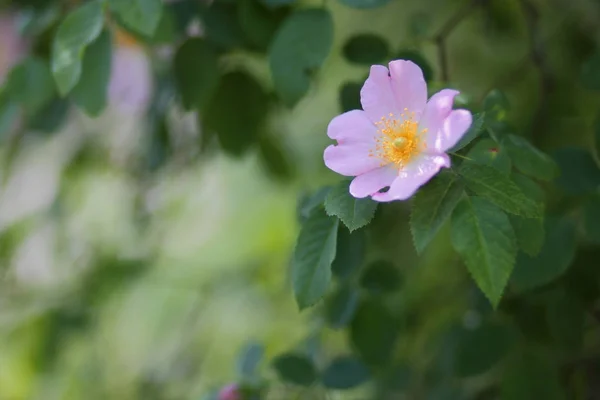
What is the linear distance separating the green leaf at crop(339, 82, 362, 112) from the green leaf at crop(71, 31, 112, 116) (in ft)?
0.71

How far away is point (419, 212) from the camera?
45 cm

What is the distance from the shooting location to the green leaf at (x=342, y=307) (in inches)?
28.9

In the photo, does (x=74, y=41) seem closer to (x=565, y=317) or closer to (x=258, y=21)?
(x=258, y=21)

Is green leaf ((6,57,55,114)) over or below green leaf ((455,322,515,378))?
over

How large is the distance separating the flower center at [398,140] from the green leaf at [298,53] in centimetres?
15

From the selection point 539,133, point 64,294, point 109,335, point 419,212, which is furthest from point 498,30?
point 109,335

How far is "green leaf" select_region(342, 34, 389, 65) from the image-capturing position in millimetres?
686

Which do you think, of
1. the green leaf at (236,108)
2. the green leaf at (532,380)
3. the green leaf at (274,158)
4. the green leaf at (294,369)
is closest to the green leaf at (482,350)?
the green leaf at (532,380)

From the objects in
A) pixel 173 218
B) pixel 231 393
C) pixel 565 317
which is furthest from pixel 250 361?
pixel 173 218

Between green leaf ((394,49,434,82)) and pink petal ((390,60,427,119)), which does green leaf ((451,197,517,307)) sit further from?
green leaf ((394,49,434,82))

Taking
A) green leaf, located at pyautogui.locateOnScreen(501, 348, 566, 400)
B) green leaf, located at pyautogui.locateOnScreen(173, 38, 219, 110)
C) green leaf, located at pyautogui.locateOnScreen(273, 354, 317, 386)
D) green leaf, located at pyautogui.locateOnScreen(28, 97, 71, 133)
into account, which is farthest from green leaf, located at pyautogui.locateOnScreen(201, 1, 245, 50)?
green leaf, located at pyautogui.locateOnScreen(501, 348, 566, 400)

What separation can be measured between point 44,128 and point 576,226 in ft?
2.06

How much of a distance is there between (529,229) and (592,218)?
0.44ft

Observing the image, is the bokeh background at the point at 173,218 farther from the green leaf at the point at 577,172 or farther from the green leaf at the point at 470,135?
the green leaf at the point at 470,135
